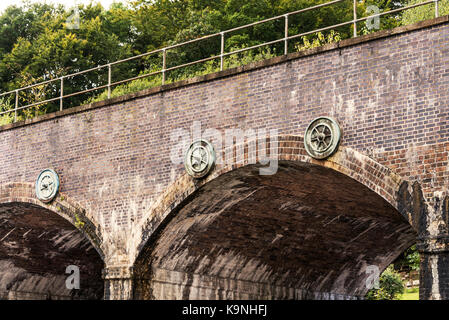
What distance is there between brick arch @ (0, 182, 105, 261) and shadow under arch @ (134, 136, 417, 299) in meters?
1.46

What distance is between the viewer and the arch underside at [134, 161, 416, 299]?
49.0ft

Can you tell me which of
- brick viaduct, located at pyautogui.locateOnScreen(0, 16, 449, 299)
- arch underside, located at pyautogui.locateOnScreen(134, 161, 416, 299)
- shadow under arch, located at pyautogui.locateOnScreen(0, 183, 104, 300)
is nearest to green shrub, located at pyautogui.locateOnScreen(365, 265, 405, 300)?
brick viaduct, located at pyautogui.locateOnScreen(0, 16, 449, 299)

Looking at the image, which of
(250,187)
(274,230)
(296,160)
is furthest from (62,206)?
(296,160)

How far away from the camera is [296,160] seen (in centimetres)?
1317

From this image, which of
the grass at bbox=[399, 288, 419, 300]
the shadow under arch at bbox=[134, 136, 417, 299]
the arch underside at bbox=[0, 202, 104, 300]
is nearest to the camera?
the shadow under arch at bbox=[134, 136, 417, 299]

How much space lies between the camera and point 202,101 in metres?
14.9

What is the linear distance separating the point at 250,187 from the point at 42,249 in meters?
7.71

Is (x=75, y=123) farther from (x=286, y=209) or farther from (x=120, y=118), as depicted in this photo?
(x=286, y=209)

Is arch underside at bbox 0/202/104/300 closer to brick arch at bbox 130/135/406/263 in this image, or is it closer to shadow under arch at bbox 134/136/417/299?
shadow under arch at bbox 134/136/417/299

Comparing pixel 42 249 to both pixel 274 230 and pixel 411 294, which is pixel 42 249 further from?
pixel 411 294

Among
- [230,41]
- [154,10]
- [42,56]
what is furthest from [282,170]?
[154,10]

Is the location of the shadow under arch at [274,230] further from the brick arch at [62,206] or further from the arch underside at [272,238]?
the brick arch at [62,206]

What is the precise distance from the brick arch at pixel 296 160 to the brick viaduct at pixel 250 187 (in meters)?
0.02

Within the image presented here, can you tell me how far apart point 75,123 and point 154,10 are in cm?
1798
